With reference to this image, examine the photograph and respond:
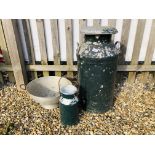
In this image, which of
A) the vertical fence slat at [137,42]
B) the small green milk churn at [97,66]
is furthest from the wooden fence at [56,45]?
the small green milk churn at [97,66]

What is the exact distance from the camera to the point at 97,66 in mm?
2602

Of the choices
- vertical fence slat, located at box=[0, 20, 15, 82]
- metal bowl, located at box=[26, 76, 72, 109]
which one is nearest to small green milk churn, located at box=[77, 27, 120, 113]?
metal bowl, located at box=[26, 76, 72, 109]

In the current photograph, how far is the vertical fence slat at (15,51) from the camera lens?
3.05 meters

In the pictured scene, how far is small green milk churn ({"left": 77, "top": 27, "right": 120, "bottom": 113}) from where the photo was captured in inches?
99.5

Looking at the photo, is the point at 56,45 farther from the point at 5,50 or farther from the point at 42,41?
the point at 5,50

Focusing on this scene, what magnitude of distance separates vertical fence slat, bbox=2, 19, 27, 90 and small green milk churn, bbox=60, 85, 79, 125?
0.99 metres

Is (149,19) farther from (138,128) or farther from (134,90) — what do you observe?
(138,128)

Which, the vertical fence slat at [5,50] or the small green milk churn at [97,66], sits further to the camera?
the vertical fence slat at [5,50]

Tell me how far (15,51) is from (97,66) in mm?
1334

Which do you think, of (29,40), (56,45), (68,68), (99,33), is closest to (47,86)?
(68,68)

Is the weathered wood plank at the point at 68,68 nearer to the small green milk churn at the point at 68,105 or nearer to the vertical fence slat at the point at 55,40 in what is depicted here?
the vertical fence slat at the point at 55,40

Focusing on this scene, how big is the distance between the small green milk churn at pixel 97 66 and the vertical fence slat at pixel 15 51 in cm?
104

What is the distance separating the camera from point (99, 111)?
9.91 ft
